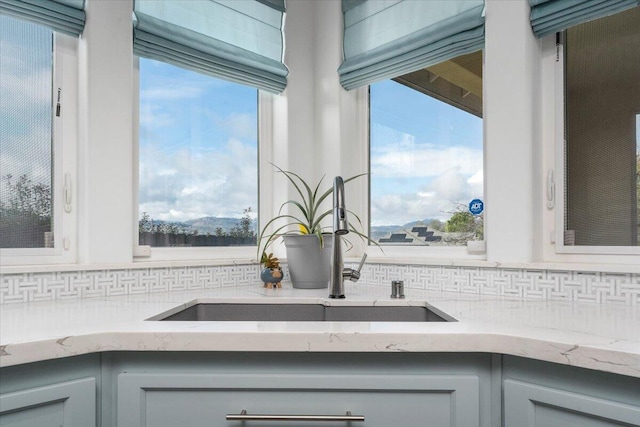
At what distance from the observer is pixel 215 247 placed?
2.04 m

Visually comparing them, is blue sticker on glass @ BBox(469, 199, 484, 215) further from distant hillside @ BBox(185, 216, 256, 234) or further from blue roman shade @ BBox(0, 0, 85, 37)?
blue roman shade @ BBox(0, 0, 85, 37)

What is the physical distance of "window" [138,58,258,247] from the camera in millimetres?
1873

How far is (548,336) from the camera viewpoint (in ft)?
3.02

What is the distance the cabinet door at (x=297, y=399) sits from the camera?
3.24 ft

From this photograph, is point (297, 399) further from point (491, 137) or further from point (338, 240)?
point (491, 137)

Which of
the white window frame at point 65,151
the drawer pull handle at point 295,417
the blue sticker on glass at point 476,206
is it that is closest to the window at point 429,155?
the blue sticker on glass at point 476,206

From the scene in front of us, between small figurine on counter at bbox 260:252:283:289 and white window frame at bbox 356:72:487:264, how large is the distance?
41 centimetres

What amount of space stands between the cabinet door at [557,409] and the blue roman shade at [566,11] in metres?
1.16

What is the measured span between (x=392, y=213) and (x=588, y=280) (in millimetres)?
880

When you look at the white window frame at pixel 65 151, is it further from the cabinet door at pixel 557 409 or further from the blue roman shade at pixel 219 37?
the cabinet door at pixel 557 409

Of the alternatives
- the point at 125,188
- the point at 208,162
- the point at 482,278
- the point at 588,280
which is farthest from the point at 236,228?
the point at 588,280

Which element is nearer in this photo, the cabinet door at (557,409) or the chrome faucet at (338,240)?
the cabinet door at (557,409)

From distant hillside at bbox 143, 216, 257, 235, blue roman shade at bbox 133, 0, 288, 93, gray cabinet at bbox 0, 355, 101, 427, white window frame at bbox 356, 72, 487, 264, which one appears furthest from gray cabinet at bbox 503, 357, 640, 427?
blue roman shade at bbox 133, 0, 288, 93

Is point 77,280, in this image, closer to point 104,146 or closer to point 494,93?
point 104,146
